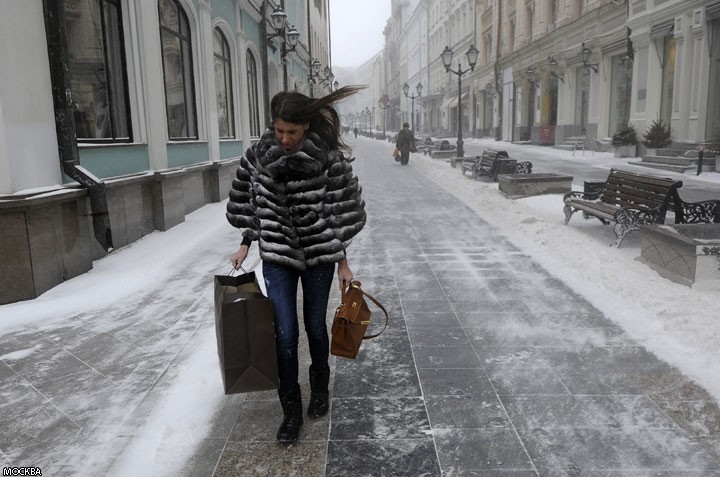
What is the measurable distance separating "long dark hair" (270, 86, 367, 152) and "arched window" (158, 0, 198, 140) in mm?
8375

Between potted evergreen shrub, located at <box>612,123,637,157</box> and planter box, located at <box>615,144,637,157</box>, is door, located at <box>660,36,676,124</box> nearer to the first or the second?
potted evergreen shrub, located at <box>612,123,637,157</box>

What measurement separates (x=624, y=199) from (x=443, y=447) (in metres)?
6.47

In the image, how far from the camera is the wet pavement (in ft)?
9.56

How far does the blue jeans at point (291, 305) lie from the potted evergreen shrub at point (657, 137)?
21.0 meters

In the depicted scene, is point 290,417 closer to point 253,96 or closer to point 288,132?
point 288,132

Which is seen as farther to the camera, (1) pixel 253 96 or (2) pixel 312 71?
(2) pixel 312 71

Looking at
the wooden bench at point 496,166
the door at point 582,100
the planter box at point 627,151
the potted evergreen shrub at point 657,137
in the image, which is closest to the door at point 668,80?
the potted evergreen shrub at point 657,137

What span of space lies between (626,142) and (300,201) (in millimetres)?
23510

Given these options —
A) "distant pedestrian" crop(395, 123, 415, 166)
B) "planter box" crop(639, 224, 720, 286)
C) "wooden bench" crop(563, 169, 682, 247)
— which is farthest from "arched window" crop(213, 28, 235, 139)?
"planter box" crop(639, 224, 720, 286)

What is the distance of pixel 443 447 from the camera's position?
9.89 ft

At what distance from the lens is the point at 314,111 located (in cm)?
293

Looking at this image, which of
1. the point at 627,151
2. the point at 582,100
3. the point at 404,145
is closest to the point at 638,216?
the point at 404,145

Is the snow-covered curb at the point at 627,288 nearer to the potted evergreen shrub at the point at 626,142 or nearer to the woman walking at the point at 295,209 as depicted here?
the woman walking at the point at 295,209

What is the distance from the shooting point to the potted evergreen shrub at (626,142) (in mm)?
23281
